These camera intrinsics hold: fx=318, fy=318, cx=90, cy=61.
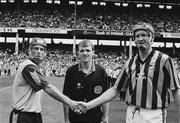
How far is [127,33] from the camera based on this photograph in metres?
43.9

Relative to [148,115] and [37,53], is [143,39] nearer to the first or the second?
[148,115]

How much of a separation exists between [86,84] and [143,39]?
1374 mm

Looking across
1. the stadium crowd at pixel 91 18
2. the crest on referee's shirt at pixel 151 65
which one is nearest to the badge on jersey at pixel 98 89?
the crest on referee's shirt at pixel 151 65

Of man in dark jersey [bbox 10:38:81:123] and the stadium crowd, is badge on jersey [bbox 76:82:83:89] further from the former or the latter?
the stadium crowd

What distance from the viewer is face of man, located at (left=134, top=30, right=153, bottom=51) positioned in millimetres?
3467

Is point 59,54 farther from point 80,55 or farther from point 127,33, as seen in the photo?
point 80,55

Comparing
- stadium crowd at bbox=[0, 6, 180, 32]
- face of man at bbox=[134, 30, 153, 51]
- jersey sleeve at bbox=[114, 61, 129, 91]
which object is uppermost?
stadium crowd at bbox=[0, 6, 180, 32]


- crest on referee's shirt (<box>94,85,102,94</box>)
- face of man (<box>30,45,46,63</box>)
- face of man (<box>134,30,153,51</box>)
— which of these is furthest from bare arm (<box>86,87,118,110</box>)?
face of man (<box>30,45,46,63</box>)

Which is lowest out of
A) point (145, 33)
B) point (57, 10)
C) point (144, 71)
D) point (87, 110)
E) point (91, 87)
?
point (87, 110)

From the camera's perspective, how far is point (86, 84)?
4539 millimetres

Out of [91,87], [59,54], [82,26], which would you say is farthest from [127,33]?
[91,87]

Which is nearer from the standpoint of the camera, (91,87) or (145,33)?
(145,33)

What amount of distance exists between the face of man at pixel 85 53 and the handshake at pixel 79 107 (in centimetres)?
61

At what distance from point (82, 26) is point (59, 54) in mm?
5163
